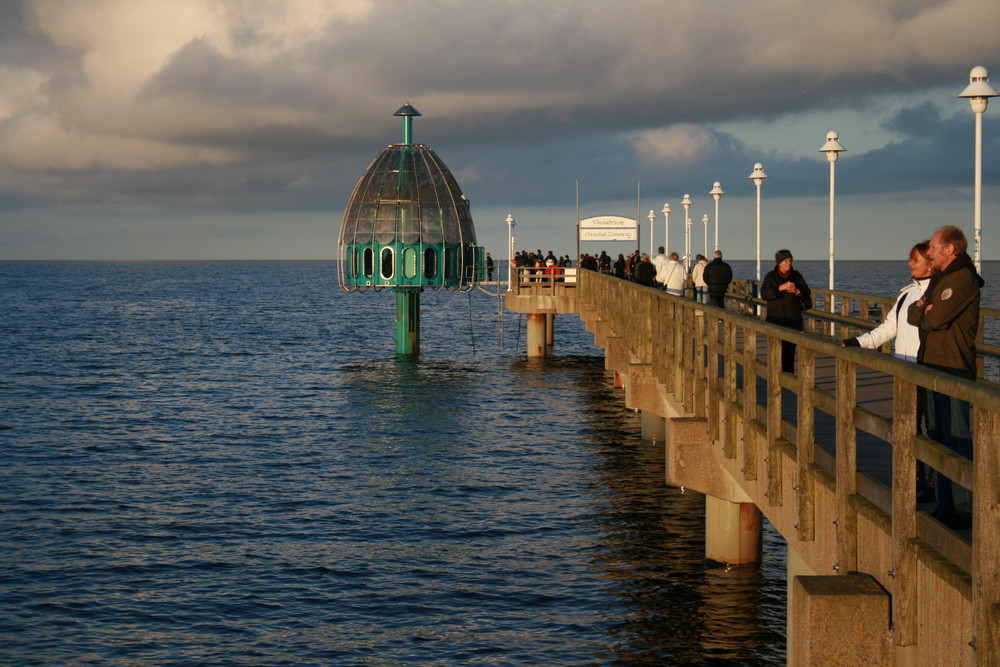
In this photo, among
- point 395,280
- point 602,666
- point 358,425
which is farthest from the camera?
point 395,280

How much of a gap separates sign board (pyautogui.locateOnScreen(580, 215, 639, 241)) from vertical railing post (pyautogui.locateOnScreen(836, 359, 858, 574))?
3713 centimetres

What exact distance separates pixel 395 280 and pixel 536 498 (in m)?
30.7

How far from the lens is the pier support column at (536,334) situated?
174 feet

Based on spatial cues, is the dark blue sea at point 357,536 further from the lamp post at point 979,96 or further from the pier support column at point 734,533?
the lamp post at point 979,96

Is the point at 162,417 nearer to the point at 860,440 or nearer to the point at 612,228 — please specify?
the point at 612,228

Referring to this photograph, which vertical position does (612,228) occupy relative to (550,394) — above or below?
above

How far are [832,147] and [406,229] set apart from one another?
94.7 ft

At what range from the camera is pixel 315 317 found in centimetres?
9725

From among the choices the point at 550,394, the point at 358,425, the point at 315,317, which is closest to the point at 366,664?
the point at 358,425

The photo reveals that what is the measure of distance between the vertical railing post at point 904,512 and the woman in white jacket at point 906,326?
6.53 ft

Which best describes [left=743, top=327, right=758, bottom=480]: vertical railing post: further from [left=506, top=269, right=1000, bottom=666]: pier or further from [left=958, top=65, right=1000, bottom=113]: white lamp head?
[left=958, top=65, right=1000, bottom=113]: white lamp head

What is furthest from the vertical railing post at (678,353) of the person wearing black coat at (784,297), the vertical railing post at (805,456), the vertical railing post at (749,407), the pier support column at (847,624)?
the pier support column at (847,624)

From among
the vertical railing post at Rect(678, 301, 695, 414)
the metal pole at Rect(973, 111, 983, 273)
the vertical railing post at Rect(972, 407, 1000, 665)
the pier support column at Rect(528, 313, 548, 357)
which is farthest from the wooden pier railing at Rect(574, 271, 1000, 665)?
the pier support column at Rect(528, 313, 548, 357)

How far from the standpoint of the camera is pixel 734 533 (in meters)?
16.5
